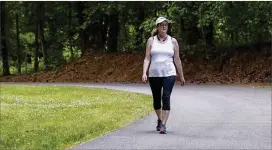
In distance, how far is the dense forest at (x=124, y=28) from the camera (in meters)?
25.5

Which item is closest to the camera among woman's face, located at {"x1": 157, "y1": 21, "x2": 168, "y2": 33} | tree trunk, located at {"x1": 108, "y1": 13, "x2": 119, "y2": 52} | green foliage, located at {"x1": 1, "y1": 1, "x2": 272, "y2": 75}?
woman's face, located at {"x1": 157, "y1": 21, "x2": 168, "y2": 33}

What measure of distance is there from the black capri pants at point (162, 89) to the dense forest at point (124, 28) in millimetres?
17128

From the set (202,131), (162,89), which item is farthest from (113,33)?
(162,89)

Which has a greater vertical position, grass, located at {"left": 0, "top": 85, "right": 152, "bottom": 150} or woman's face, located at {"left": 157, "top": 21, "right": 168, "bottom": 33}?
woman's face, located at {"left": 157, "top": 21, "right": 168, "bottom": 33}

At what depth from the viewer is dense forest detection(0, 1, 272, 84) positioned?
83.6 ft

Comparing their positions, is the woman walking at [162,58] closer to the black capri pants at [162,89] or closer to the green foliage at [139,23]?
the black capri pants at [162,89]

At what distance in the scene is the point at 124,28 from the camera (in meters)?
41.3

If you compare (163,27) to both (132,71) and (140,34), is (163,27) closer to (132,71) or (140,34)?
(132,71)

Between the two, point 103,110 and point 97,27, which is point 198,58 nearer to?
point 97,27

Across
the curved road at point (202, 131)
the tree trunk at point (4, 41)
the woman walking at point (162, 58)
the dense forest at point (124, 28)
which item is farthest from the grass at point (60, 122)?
the tree trunk at point (4, 41)

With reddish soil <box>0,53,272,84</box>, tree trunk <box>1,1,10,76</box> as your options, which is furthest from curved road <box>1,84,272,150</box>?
tree trunk <box>1,1,10,76</box>

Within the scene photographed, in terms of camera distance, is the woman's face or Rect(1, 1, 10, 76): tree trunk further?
Rect(1, 1, 10, 76): tree trunk

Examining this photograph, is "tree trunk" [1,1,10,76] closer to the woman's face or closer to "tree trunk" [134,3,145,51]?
"tree trunk" [134,3,145,51]

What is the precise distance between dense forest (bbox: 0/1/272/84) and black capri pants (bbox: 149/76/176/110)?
1713cm
